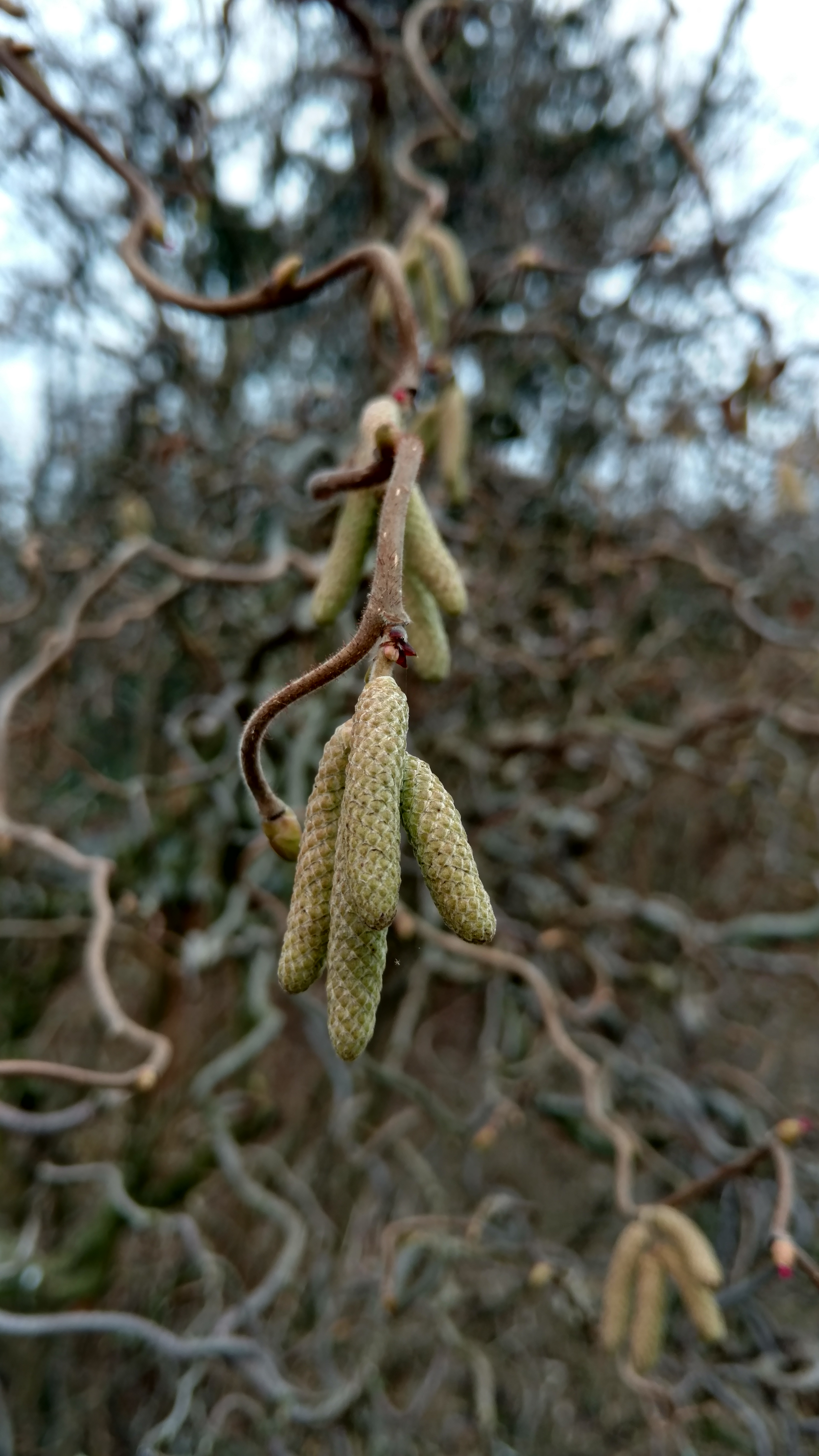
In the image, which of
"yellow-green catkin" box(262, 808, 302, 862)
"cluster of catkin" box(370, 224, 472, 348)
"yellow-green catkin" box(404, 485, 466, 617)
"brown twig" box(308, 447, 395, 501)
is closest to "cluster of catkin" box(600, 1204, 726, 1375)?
"yellow-green catkin" box(262, 808, 302, 862)

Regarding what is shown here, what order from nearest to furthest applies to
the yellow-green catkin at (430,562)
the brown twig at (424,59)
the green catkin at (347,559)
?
the yellow-green catkin at (430,562)
the green catkin at (347,559)
the brown twig at (424,59)

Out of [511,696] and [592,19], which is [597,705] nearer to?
[511,696]

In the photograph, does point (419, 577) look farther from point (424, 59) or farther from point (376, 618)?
point (424, 59)

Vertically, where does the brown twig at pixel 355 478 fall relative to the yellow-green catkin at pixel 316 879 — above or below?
above

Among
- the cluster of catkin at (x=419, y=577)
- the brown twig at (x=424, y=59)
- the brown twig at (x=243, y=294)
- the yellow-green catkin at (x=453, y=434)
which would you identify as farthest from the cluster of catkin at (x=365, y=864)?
the brown twig at (x=424, y=59)

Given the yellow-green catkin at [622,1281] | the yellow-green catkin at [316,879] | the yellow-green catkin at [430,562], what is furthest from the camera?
the yellow-green catkin at [622,1281]

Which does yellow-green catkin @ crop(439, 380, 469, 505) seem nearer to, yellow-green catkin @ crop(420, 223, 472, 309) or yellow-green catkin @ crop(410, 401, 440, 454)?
yellow-green catkin @ crop(410, 401, 440, 454)

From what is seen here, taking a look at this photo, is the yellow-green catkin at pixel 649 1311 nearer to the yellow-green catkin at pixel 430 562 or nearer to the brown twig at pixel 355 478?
the yellow-green catkin at pixel 430 562
